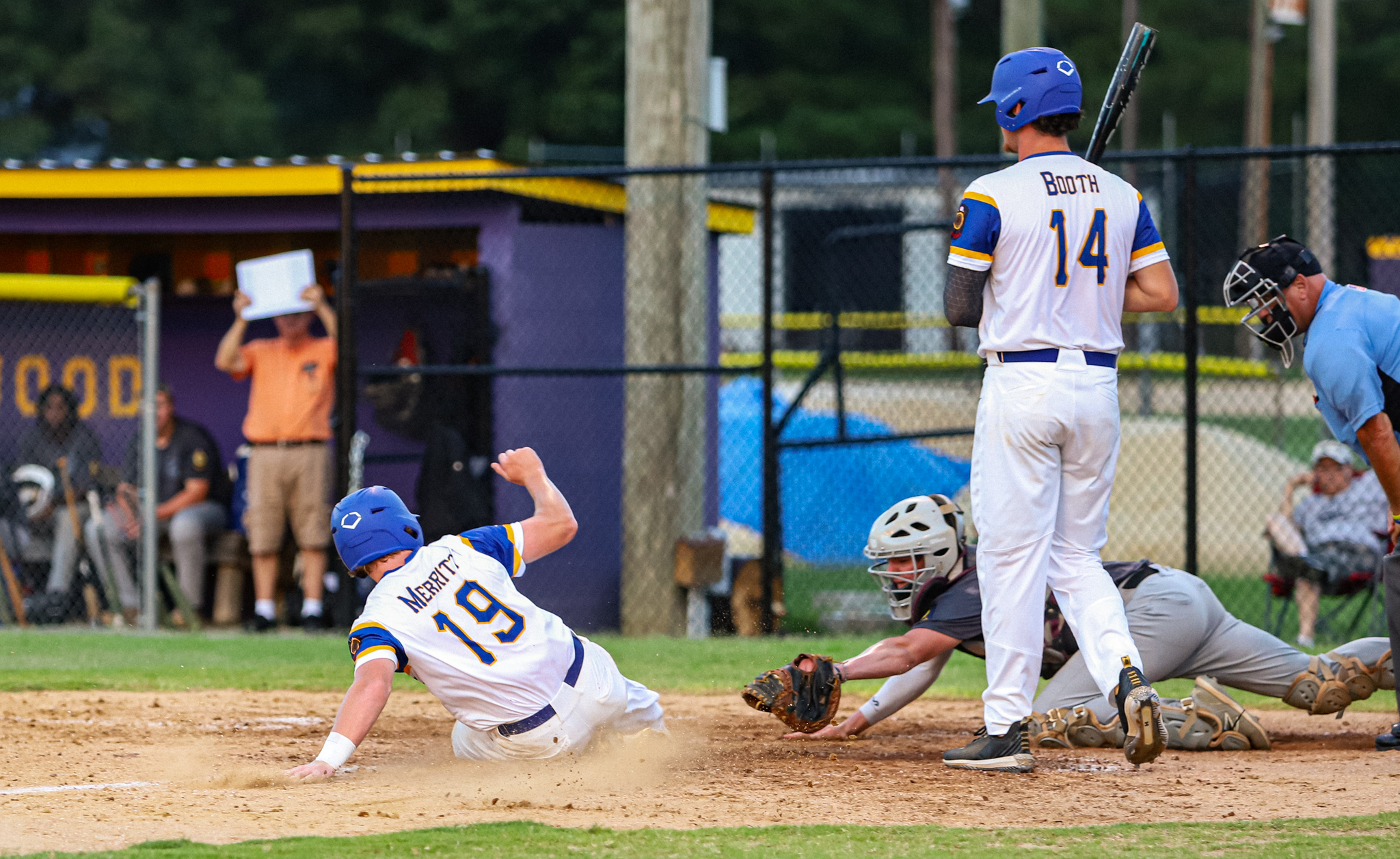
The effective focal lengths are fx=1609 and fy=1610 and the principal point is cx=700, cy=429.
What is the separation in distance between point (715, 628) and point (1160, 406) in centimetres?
1475

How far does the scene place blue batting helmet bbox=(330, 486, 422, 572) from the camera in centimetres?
517

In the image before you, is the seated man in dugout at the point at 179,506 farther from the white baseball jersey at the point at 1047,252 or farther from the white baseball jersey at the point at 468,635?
the white baseball jersey at the point at 1047,252

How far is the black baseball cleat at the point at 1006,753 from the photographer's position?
17.5ft

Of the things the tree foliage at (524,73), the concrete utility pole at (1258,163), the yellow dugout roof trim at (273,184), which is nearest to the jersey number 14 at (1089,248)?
the yellow dugout roof trim at (273,184)

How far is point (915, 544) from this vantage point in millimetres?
5934

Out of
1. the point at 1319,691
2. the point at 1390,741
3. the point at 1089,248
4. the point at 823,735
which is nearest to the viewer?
the point at 1089,248

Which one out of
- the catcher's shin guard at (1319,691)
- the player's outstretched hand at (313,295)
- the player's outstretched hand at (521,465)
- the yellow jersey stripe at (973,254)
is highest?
the player's outstretched hand at (313,295)

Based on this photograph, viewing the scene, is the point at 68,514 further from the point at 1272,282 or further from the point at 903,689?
the point at 1272,282

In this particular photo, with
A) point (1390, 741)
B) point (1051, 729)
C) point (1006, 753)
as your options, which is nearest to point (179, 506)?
point (1051, 729)

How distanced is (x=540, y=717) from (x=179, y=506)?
634cm

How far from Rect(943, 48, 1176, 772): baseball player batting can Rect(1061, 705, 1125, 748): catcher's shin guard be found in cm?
57

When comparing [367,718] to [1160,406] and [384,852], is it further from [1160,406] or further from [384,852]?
[1160,406]

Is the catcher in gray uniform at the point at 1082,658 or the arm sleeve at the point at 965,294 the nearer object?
the arm sleeve at the point at 965,294

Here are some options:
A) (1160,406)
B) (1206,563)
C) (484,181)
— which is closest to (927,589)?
(484,181)
